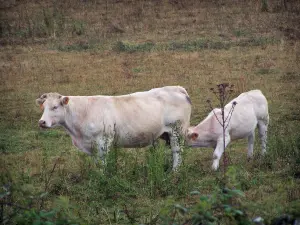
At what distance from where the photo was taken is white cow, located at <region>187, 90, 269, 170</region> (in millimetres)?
9211

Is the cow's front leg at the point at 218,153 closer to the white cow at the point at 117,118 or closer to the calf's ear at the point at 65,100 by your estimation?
the white cow at the point at 117,118

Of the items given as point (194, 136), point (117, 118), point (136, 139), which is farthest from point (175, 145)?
point (117, 118)

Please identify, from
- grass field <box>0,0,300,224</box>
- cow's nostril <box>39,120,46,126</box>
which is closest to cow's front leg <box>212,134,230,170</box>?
grass field <box>0,0,300,224</box>

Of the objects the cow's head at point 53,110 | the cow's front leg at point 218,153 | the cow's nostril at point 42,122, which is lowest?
the cow's front leg at point 218,153

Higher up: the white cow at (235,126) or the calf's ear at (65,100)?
the calf's ear at (65,100)

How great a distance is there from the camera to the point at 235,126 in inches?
371

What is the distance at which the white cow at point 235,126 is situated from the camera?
921cm

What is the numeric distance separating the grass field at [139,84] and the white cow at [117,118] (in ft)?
1.00

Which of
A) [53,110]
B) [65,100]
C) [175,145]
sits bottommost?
[175,145]

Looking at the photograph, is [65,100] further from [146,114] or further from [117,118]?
[146,114]

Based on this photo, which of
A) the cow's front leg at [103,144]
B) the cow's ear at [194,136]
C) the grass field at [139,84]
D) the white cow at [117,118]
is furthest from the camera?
the cow's ear at [194,136]

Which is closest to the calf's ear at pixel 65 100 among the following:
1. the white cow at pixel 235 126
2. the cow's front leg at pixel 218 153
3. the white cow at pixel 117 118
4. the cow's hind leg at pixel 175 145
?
the white cow at pixel 117 118

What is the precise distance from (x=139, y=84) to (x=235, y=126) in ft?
19.0

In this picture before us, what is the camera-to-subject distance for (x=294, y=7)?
21.9m
